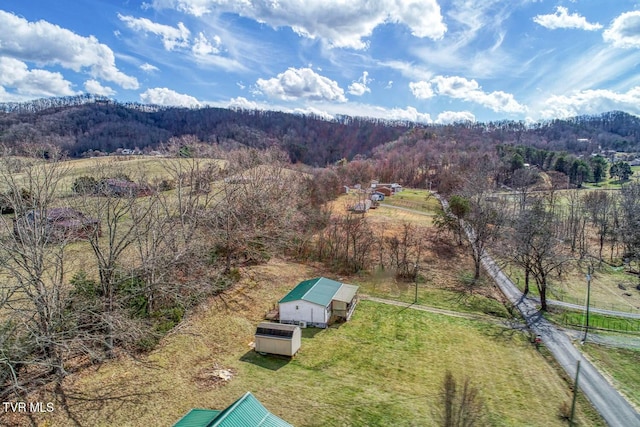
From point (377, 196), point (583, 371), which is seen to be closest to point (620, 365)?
point (583, 371)

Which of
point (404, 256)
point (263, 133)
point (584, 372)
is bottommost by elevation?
point (584, 372)

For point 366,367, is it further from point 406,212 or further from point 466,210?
point 406,212

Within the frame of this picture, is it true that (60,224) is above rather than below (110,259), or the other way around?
above

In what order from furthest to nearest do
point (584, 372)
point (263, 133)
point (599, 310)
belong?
point (263, 133)
point (599, 310)
point (584, 372)

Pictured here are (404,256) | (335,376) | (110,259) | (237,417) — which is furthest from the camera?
(404,256)

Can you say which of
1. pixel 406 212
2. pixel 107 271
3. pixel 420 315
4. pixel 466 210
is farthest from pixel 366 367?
pixel 406 212

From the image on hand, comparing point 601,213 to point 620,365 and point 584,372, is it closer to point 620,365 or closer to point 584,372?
point 620,365

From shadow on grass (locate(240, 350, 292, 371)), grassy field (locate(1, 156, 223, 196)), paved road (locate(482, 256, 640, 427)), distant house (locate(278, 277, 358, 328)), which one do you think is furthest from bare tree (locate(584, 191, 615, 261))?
grassy field (locate(1, 156, 223, 196))

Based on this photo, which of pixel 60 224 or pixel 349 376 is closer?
pixel 60 224
